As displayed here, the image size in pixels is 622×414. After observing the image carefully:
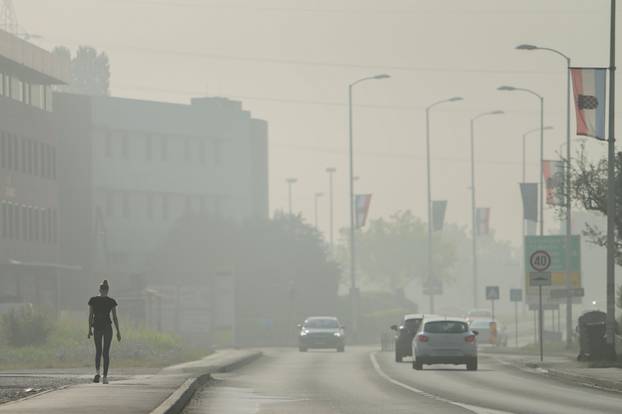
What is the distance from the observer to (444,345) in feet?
163

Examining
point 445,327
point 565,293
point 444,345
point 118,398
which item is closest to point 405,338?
point 565,293

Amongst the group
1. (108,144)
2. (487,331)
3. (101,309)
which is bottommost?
(487,331)

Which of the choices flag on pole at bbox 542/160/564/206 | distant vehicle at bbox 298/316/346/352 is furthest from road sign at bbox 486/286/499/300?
distant vehicle at bbox 298/316/346/352

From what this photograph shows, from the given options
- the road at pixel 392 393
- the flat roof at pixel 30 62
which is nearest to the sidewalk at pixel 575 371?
the road at pixel 392 393

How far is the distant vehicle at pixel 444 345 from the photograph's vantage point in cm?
4947

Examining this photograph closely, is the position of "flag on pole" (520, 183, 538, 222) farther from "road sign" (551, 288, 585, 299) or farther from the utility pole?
the utility pole

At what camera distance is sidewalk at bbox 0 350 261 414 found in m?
25.5

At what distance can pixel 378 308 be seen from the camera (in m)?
136

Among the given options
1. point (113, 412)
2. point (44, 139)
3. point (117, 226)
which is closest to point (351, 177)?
point (44, 139)

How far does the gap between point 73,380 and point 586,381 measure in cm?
1074

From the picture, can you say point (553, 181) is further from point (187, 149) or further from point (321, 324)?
point (187, 149)

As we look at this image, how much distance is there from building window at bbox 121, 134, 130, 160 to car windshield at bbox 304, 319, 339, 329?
50.0 meters

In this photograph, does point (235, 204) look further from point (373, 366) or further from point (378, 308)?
point (373, 366)

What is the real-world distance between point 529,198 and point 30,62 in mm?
24428
